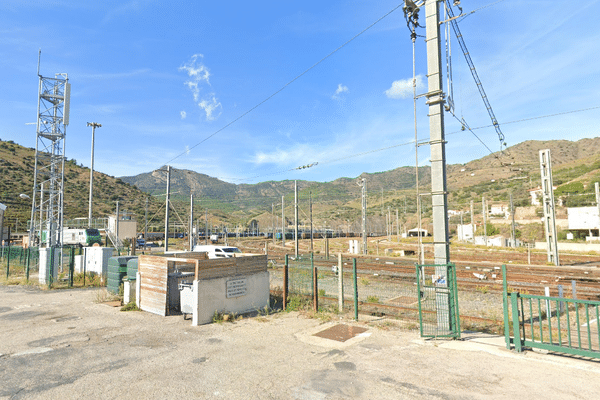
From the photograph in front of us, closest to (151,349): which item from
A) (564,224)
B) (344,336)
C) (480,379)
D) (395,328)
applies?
(344,336)

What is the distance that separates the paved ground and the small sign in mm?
1073

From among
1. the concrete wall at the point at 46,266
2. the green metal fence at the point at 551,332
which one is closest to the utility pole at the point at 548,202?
the green metal fence at the point at 551,332

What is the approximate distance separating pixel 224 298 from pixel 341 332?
3804 mm

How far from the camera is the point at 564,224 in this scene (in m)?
55.6

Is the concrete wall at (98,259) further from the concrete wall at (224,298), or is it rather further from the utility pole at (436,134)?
the utility pole at (436,134)

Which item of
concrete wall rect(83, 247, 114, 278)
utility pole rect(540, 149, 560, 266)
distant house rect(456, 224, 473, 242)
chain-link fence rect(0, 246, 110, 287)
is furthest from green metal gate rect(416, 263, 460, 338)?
distant house rect(456, 224, 473, 242)

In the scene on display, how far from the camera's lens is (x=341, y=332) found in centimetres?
909

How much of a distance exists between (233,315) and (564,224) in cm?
6360

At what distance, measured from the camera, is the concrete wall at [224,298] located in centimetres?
999

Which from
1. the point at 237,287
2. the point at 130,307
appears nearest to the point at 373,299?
the point at 237,287

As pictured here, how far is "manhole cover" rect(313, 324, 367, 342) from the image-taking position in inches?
340

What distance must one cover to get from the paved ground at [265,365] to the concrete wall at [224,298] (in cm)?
54

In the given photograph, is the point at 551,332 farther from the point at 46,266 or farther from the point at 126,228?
the point at 126,228

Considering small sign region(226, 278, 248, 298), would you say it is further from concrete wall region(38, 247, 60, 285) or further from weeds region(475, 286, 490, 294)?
concrete wall region(38, 247, 60, 285)
